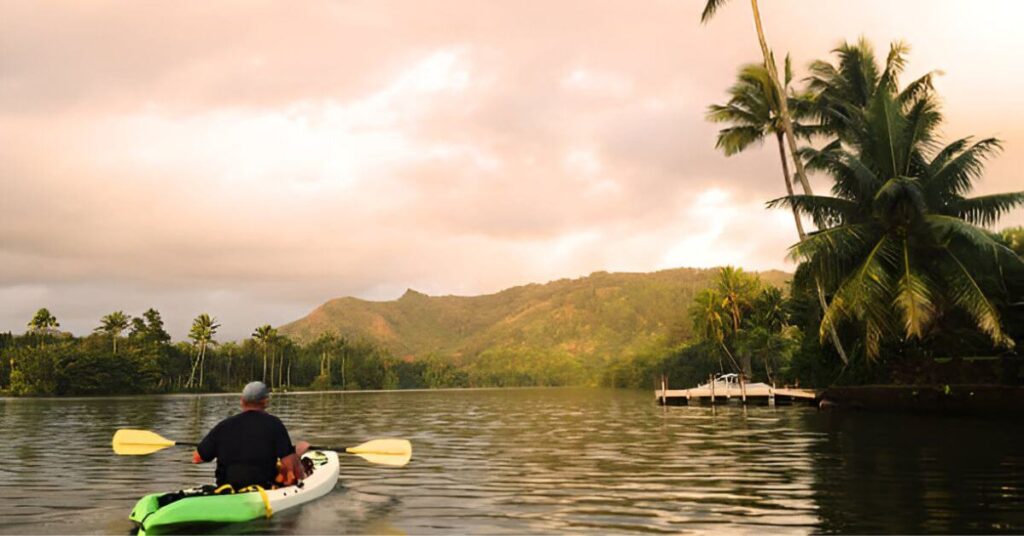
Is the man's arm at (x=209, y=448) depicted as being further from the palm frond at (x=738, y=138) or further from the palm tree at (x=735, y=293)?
the palm tree at (x=735, y=293)

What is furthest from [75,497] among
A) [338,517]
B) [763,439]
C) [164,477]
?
[763,439]

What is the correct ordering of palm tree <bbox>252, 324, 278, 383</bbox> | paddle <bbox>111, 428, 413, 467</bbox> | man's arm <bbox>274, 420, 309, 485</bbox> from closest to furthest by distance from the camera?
man's arm <bbox>274, 420, 309, 485</bbox> < paddle <bbox>111, 428, 413, 467</bbox> < palm tree <bbox>252, 324, 278, 383</bbox>

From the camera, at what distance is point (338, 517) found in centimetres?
1166

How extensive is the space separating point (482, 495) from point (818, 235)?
22948mm

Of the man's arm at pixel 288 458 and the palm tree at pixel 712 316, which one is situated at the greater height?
the palm tree at pixel 712 316

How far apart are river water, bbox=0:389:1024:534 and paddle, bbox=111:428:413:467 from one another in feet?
2.01

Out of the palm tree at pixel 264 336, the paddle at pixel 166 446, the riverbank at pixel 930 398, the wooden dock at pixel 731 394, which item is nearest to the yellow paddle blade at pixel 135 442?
the paddle at pixel 166 446

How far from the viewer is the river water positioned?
10.6m

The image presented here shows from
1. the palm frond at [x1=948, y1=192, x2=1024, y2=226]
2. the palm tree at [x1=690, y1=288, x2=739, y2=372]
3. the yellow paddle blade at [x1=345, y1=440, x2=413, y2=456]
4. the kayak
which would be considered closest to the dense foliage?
the palm frond at [x1=948, y1=192, x2=1024, y2=226]

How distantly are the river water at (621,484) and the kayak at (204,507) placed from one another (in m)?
0.24

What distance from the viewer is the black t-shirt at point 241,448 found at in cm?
1108

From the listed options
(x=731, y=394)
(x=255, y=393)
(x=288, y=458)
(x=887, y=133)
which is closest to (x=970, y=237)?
(x=887, y=133)

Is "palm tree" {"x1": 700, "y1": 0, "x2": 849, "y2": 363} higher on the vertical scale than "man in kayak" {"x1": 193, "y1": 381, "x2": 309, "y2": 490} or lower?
higher

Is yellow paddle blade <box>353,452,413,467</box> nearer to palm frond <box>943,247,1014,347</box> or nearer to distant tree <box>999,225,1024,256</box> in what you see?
palm frond <box>943,247,1014,347</box>
